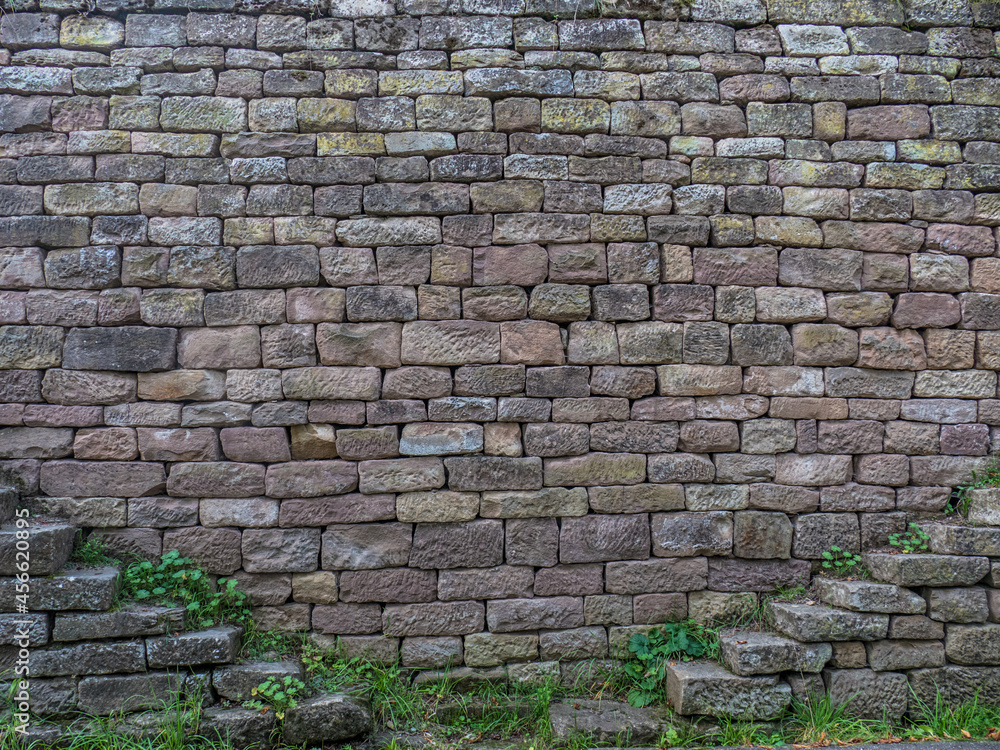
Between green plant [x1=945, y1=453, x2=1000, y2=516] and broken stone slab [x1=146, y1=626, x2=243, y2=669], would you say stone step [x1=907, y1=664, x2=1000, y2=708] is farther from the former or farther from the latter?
broken stone slab [x1=146, y1=626, x2=243, y2=669]

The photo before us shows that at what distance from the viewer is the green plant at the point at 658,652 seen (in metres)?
3.64

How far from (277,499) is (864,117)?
4572 mm

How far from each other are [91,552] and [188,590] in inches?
24.9

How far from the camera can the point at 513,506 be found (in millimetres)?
3746

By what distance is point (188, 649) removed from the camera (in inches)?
132

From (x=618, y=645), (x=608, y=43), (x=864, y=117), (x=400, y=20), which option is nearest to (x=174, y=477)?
(x=618, y=645)

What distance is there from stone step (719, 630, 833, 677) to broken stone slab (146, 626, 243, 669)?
9.62 feet

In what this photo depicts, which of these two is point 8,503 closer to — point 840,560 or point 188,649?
point 188,649

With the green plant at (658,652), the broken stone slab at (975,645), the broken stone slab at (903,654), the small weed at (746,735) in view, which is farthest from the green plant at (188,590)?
the broken stone slab at (975,645)

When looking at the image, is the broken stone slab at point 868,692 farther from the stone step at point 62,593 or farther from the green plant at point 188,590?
the stone step at point 62,593

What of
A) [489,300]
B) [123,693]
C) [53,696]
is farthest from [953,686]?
[53,696]

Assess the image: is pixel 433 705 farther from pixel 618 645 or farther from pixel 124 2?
pixel 124 2

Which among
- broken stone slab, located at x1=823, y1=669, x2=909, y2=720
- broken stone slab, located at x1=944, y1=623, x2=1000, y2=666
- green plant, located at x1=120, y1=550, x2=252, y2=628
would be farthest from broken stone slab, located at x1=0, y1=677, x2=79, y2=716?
broken stone slab, located at x1=944, y1=623, x2=1000, y2=666

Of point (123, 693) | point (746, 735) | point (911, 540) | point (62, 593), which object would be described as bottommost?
point (746, 735)
